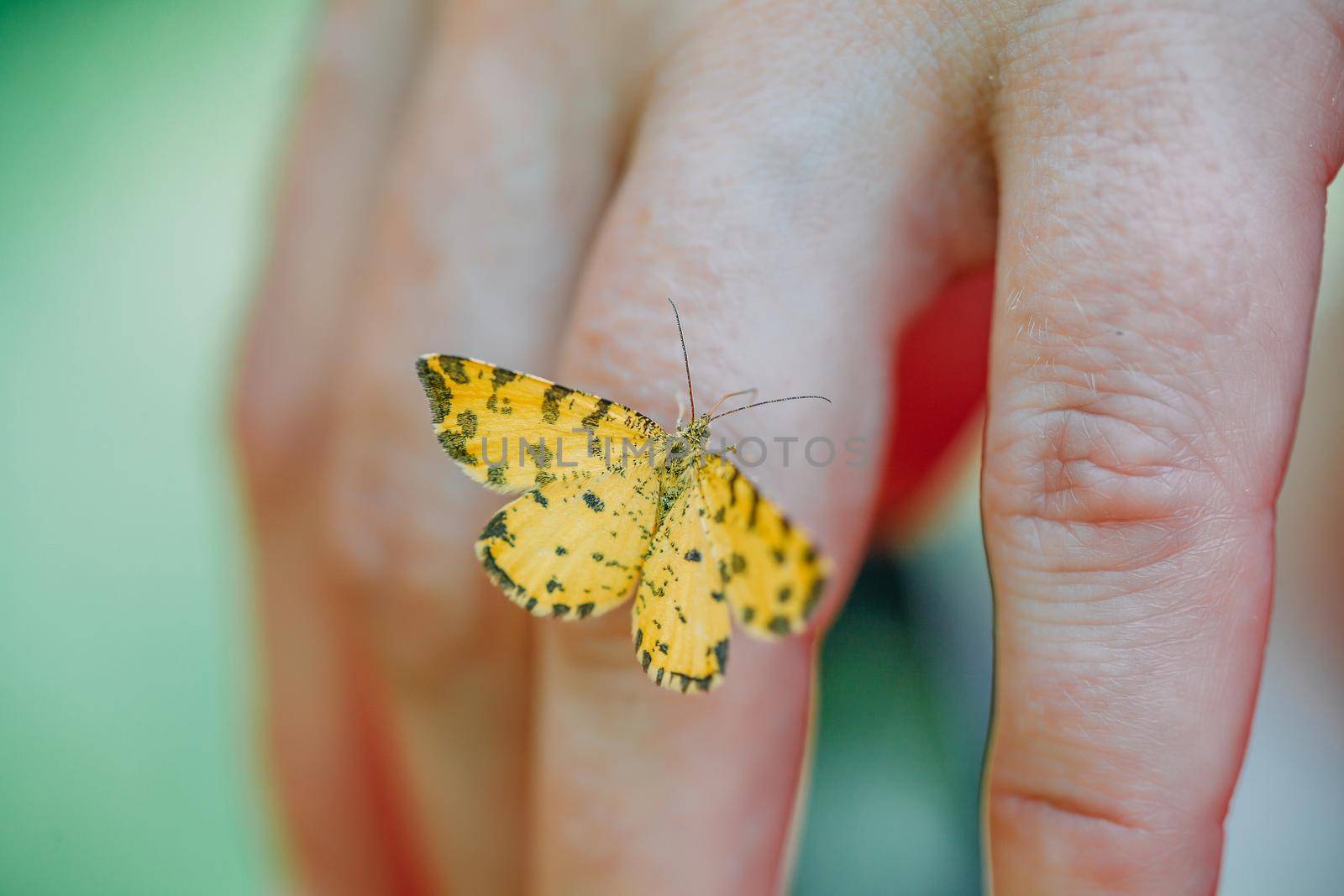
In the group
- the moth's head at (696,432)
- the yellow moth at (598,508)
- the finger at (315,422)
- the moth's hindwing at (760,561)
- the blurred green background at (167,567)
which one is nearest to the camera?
the moth's hindwing at (760,561)

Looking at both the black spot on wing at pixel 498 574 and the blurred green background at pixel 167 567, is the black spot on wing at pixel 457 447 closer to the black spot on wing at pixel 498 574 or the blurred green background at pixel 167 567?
the black spot on wing at pixel 498 574

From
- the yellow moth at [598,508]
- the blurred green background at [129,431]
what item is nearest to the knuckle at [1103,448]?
the yellow moth at [598,508]

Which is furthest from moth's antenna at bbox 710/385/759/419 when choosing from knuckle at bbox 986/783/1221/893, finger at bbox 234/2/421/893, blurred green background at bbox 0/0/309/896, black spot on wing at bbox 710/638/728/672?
blurred green background at bbox 0/0/309/896

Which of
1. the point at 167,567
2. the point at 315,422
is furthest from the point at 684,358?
the point at 167,567

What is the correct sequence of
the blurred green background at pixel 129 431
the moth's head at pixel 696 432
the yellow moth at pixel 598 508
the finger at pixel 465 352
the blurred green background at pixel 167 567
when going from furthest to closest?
the blurred green background at pixel 129 431, the blurred green background at pixel 167 567, the finger at pixel 465 352, the moth's head at pixel 696 432, the yellow moth at pixel 598 508

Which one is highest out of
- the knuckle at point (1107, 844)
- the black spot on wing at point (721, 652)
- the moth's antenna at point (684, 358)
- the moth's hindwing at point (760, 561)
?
the moth's antenna at point (684, 358)

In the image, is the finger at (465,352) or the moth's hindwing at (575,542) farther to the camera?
the finger at (465,352)

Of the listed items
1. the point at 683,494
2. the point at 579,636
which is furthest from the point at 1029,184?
the point at 579,636

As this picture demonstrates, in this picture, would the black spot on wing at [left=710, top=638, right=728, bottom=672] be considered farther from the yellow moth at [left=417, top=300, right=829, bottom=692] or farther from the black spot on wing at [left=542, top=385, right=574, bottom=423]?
A: the black spot on wing at [left=542, top=385, right=574, bottom=423]
